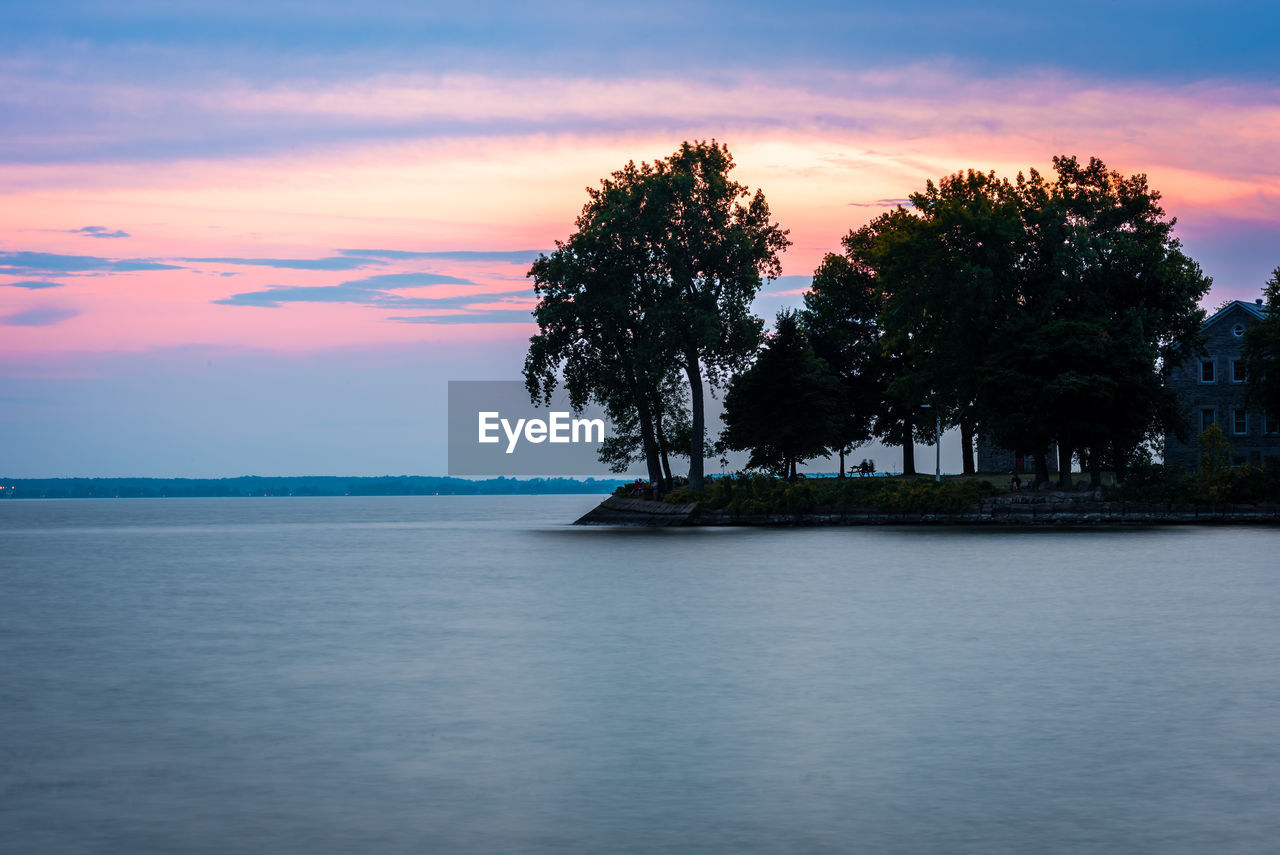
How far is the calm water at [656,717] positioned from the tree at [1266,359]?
39226 mm

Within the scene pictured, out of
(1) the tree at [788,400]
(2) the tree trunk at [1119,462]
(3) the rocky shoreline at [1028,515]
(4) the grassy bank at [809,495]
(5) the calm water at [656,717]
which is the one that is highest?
(1) the tree at [788,400]

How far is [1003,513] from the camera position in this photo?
78.4 metres

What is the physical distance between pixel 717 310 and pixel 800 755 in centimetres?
6542

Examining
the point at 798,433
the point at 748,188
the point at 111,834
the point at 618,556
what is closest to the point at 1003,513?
the point at 798,433

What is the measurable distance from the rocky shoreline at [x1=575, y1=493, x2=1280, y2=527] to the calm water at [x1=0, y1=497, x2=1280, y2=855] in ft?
117

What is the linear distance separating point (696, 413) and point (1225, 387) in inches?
1448

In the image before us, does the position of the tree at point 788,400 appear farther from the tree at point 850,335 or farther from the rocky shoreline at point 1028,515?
the rocky shoreline at point 1028,515

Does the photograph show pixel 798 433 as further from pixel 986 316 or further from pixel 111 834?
pixel 111 834

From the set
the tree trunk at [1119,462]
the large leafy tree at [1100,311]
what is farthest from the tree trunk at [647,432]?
the tree trunk at [1119,462]

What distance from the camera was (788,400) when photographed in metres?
89.2

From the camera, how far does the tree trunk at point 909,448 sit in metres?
Answer: 96.4

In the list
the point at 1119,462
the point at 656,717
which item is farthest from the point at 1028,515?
the point at 656,717

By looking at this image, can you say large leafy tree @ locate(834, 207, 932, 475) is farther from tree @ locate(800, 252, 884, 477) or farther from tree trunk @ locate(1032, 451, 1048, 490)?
tree trunk @ locate(1032, 451, 1048, 490)

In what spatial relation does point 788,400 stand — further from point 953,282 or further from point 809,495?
point 953,282
